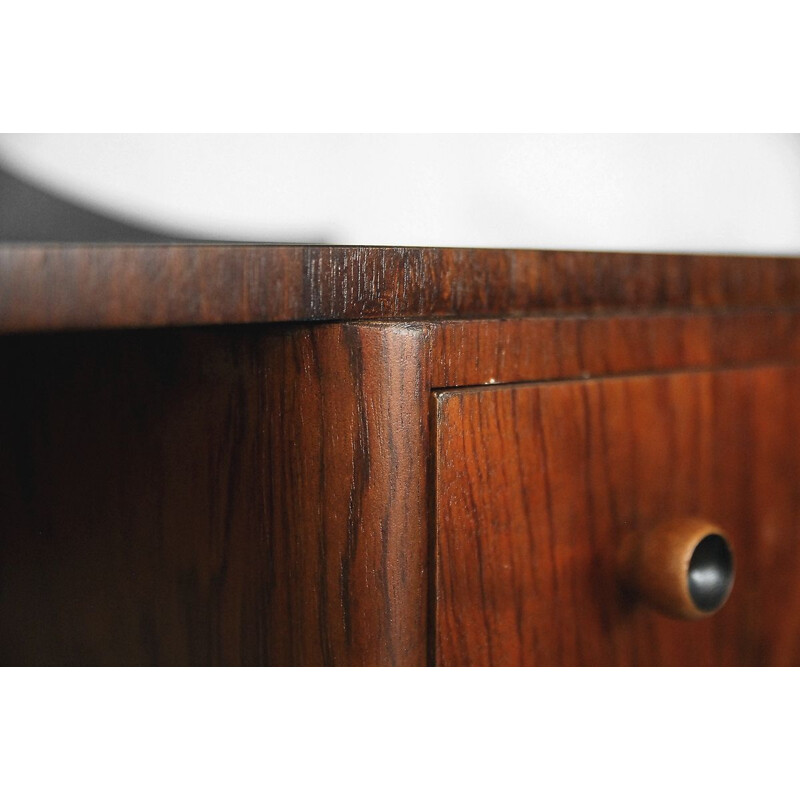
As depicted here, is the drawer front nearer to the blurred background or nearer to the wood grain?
the wood grain

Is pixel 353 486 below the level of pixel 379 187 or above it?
below

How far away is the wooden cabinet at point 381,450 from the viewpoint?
25 cm

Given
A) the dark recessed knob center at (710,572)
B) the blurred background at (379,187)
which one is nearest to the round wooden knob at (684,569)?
the dark recessed knob center at (710,572)

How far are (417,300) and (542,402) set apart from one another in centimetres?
5

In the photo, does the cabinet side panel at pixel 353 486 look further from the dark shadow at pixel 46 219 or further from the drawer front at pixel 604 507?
the dark shadow at pixel 46 219

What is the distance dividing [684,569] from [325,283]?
0.15 meters

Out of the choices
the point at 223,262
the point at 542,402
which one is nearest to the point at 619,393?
the point at 542,402

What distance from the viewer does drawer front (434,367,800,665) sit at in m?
0.27

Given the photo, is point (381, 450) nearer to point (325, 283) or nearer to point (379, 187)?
point (325, 283)

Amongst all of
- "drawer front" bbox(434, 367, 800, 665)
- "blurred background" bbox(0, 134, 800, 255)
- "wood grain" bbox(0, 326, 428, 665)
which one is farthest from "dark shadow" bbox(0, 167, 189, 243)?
"drawer front" bbox(434, 367, 800, 665)

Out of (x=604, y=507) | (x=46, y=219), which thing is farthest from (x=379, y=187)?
(x=604, y=507)

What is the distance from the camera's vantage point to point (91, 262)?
20cm

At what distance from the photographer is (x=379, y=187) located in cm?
65

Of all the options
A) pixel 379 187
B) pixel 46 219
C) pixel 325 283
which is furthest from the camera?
pixel 379 187
